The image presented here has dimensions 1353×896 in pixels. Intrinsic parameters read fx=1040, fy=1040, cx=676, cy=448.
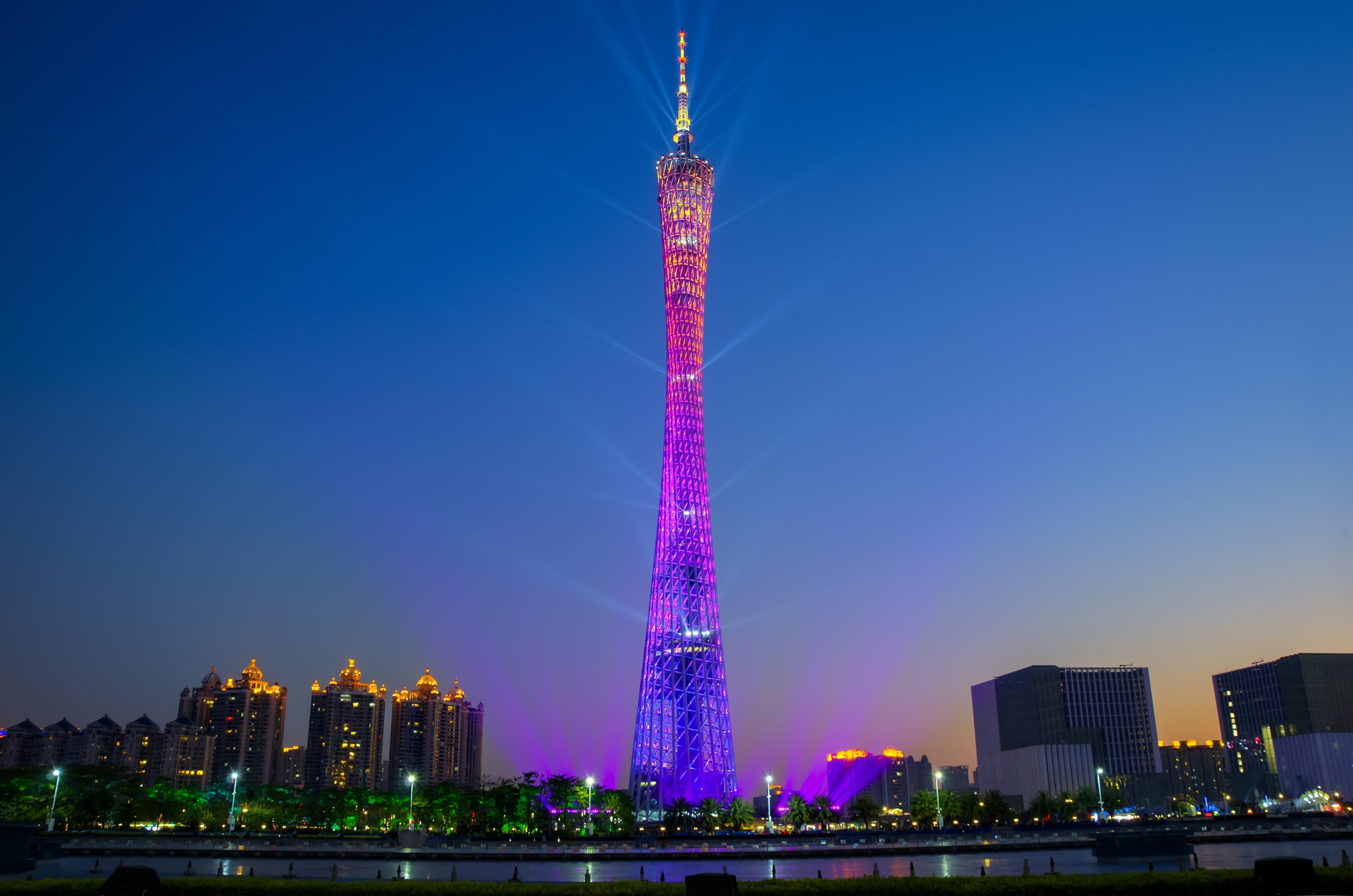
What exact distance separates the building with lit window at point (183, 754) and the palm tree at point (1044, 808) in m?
125

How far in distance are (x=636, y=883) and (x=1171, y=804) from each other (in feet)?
464

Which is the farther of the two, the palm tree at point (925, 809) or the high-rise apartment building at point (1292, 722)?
the high-rise apartment building at point (1292, 722)

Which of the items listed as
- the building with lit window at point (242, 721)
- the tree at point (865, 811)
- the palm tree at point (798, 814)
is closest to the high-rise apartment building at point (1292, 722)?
the tree at point (865, 811)

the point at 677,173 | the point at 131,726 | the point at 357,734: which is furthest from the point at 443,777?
the point at 677,173

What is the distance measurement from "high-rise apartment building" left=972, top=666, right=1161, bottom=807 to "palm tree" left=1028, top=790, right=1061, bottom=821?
41.9 m

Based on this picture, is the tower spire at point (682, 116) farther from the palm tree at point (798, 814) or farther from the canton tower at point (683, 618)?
the palm tree at point (798, 814)

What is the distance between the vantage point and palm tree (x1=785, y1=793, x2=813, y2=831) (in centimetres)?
8850

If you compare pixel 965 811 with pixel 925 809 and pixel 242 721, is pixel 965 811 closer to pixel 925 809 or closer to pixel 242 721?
pixel 925 809

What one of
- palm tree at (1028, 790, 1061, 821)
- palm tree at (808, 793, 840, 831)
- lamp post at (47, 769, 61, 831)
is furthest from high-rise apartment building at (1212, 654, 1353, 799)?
lamp post at (47, 769, 61, 831)

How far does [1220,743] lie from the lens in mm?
181125

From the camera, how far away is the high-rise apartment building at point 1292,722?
138 meters

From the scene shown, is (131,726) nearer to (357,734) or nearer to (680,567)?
(357,734)

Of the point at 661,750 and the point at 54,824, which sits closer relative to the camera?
the point at 661,750

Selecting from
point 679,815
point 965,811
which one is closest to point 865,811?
point 965,811
